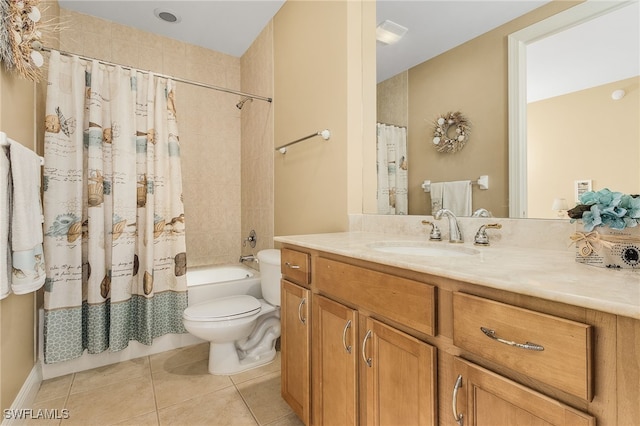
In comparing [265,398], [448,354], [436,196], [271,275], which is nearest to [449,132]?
[436,196]

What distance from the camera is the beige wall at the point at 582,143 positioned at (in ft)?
2.74

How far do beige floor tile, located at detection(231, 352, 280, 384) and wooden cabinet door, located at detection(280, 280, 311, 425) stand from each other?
1.53 feet

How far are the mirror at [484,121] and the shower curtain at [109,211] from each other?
168 centimetres

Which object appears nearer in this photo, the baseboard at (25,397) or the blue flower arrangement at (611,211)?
the blue flower arrangement at (611,211)

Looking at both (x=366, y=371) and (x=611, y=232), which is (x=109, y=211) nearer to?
(x=366, y=371)

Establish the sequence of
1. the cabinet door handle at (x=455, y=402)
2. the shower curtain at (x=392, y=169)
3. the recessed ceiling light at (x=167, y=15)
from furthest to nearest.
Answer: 1. the recessed ceiling light at (x=167, y=15)
2. the shower curtain at (x=392, y=169)
3. the cabinet door handle at (x=455, y=402)

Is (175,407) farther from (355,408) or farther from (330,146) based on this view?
(330,146)

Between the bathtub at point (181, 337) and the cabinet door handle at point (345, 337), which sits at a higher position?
the cabinet door handle at point (345, 337)

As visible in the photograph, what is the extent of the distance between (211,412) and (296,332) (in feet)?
2.23

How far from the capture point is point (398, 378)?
836 millimetres

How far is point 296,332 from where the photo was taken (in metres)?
1.32

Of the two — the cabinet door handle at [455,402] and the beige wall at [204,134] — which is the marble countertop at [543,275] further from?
the beige wall at [204,134]

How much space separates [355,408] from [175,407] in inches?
42.9

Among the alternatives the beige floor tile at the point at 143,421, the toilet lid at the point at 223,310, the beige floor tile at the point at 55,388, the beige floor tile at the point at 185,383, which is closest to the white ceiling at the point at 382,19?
the toilet lid at the point at 223,310
